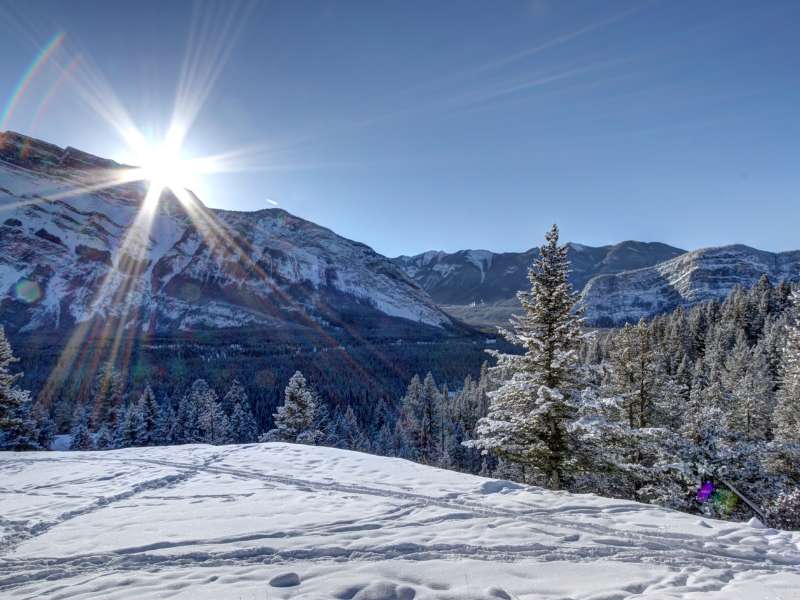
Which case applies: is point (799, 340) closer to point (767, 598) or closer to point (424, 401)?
point (767, 598)

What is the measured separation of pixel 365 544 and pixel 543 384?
935cm

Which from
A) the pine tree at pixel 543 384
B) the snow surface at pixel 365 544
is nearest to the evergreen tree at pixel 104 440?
the snow surface at pixel 365 544

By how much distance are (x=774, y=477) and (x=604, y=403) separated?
10660 millimetres

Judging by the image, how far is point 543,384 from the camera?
13586mm

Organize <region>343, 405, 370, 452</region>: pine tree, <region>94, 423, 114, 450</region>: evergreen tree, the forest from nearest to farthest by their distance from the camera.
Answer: the forest → <region>94, 423, 114, 450</region>: evergreen tree → <region>343, 405, 370, 452</region>: pine tree

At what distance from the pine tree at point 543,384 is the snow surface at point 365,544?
142 inches

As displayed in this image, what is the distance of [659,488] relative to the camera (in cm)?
1603

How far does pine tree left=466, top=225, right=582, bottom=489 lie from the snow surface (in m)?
3.61

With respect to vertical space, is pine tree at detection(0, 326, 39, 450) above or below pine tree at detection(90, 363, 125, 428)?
above

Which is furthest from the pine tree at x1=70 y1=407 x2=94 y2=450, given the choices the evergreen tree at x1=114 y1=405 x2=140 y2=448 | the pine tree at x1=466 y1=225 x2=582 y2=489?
the pine tree at x1=466 y1=225 x2=582 y2=489

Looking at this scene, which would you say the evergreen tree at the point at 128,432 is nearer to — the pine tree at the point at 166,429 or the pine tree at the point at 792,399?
the pine tree at the point at 166,429

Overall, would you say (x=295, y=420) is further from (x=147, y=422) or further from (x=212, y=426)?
(x=147, y=422)

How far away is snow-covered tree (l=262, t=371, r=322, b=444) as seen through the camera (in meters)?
27.7

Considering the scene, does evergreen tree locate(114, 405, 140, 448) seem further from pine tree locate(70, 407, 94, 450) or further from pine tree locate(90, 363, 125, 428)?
pine tree locate(90, 363, 125, 428)
